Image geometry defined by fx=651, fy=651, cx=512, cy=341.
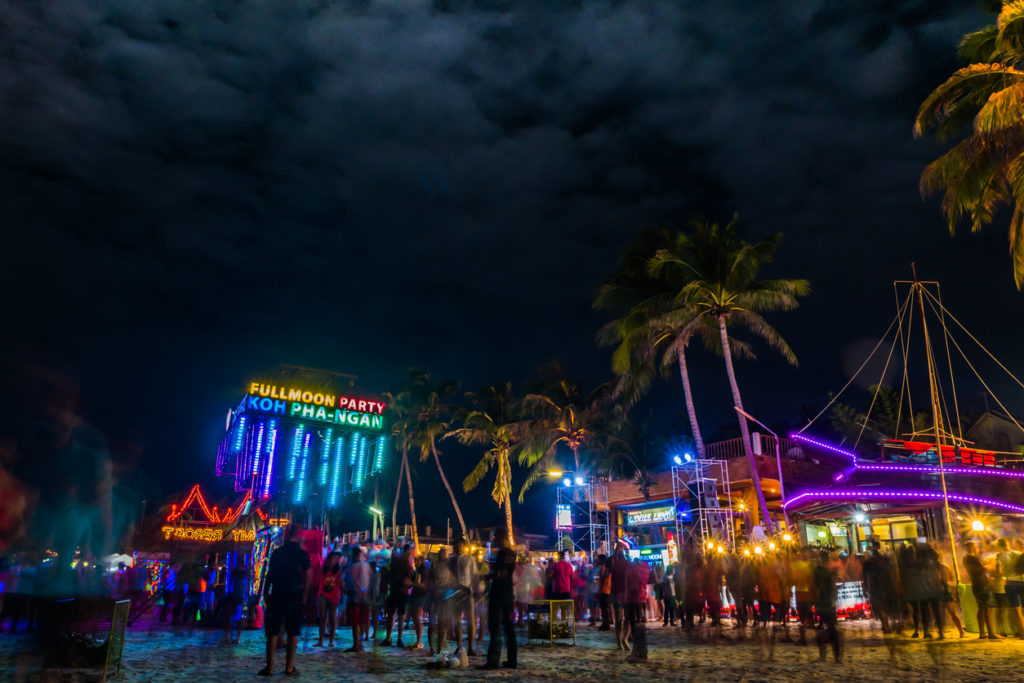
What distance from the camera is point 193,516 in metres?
27.7

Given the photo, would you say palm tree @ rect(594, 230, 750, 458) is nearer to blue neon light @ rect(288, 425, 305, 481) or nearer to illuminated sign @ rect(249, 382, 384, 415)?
illuminated sign @ rect(249, 382, 384, 415)

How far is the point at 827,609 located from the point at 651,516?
23.0 m

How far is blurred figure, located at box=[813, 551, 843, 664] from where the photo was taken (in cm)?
945

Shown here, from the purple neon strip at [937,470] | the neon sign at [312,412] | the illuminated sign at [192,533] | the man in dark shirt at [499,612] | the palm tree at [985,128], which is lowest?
the man in dark shirt at [499,612]

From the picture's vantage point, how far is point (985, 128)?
506 inches

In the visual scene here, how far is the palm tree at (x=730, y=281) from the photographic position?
24.9 metres

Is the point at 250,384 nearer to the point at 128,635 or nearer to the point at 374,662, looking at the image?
the point at 128,635

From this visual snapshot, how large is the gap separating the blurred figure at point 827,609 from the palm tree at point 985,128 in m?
9.00

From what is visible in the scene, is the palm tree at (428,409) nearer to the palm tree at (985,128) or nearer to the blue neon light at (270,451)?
the blue neon light at (270,451)

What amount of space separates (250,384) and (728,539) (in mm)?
19766

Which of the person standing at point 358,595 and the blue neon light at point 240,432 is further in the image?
the blue neon light at point 240,432

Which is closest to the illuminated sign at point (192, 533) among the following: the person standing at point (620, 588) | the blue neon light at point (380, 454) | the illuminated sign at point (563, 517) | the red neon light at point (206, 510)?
the red neon light at point (206, 510)

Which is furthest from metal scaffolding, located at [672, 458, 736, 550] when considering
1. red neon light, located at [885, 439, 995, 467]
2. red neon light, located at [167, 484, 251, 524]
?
red neon light, located at [167, 484, 251, 524]

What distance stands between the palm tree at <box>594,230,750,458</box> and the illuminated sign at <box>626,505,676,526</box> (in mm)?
6009
